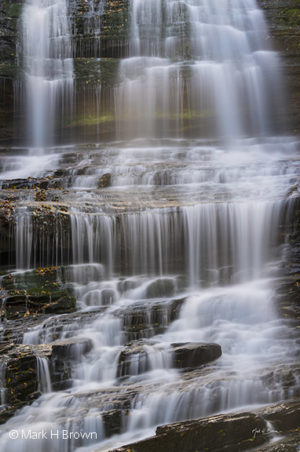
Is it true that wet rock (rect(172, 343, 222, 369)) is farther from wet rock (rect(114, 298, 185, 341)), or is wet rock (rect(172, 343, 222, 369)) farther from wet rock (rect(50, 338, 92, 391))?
wet rock (rect(50, 338, 92, 391))

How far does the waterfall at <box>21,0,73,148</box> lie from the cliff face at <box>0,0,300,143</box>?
312 millimetres

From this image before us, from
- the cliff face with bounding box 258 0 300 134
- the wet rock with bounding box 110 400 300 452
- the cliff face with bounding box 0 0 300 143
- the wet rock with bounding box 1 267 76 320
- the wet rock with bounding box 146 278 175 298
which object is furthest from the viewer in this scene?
the cliff face with bounding box 0 0 300 143

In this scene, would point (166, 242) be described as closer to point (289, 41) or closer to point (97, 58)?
point (97, 58)

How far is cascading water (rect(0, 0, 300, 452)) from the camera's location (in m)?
5.78

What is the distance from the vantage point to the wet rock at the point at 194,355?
21.0 ft

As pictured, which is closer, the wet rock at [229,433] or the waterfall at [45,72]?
the wet rock at [229,433]

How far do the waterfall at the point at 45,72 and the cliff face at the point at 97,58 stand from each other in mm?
312

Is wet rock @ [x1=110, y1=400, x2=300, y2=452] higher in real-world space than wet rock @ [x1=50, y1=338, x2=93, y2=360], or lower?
lower

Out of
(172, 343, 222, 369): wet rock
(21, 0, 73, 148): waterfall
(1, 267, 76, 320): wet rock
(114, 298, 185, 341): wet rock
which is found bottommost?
(172, 343, 222, 369): wet rock

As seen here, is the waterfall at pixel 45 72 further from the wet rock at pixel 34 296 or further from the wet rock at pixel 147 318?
the wet rock at pixel 147 318

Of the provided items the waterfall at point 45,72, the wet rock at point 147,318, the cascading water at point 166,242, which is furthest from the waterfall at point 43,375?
the waterfall at point 45,72

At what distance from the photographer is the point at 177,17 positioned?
1834 centimetres
